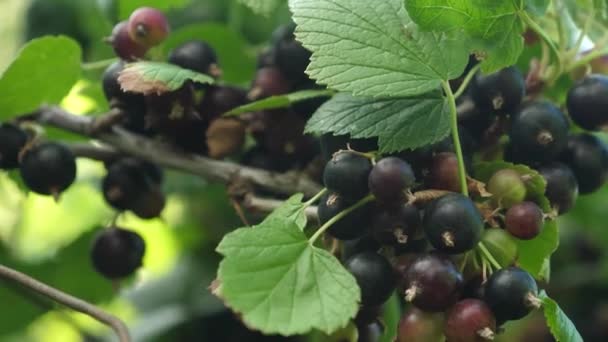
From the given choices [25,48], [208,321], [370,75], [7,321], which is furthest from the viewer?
[208,321]

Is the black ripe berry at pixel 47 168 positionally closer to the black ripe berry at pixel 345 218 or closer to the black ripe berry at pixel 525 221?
the black ripe berry at pixel 345 218

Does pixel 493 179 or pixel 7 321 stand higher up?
pixel 493 179

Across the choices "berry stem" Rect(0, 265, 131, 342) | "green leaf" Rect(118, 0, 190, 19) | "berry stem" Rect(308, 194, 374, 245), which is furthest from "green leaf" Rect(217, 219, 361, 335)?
"green leaf" Rect(118, 0, 190, 19)

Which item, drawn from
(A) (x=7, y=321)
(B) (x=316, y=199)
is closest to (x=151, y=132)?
(B) (x=316, y=199)

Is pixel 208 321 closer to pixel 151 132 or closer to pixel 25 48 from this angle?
pixel 151 132

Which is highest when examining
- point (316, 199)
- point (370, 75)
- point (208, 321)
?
point (370, 75)

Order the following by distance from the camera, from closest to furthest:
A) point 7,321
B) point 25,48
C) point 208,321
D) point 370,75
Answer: point 370,75, point 25,48, point 7,321, point 208,321

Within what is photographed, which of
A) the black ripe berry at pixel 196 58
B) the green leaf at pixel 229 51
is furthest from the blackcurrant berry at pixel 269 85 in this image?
the green leaf at pixel 229 51
